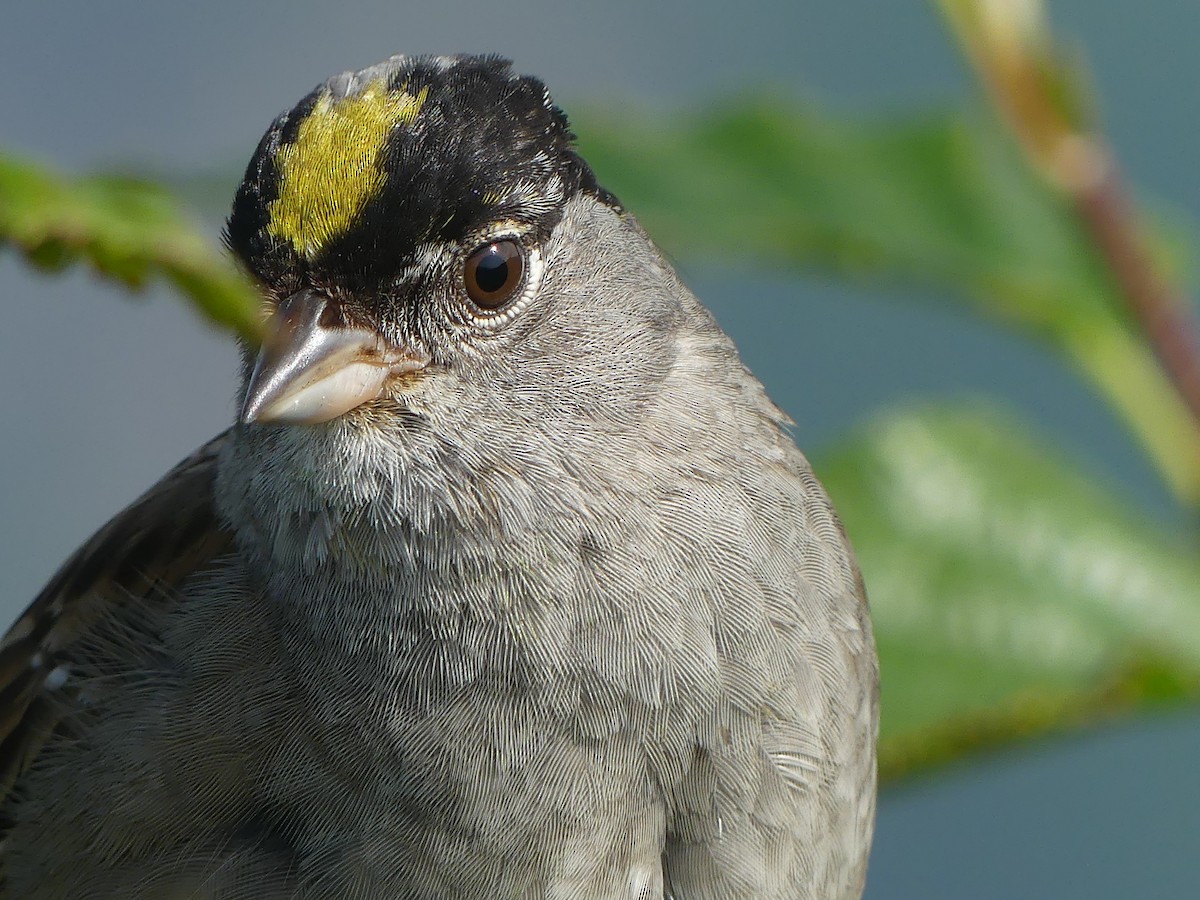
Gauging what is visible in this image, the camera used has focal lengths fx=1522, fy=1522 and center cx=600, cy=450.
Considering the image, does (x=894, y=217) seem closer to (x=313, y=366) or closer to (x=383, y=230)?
(x=383, y=230)

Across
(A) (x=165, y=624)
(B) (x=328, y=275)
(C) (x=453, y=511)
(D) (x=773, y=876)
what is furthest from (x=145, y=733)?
(D) (x=773, y=876)

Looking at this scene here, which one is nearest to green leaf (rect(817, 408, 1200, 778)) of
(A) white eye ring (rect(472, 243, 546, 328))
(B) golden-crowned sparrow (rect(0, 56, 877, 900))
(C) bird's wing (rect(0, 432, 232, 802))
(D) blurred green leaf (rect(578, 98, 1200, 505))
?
(D) blurred green leaf (rect(578, 98, 1200, 505))

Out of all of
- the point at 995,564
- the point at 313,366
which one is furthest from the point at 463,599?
the point at 995,564

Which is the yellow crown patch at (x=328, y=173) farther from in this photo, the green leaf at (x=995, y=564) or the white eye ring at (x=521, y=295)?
the green leaf at (x=995, y=564)

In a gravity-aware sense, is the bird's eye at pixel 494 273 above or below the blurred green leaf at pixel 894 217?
below

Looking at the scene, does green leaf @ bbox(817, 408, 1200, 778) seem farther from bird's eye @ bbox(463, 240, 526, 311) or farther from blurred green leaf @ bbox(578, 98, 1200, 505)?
bird's eye @ bbox(463, 240, 526, 311)

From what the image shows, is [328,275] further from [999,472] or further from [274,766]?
[999,472]

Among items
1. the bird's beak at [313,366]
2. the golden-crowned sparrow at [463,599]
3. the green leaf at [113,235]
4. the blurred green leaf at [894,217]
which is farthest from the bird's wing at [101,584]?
the blurred green leaf at [894,217]
